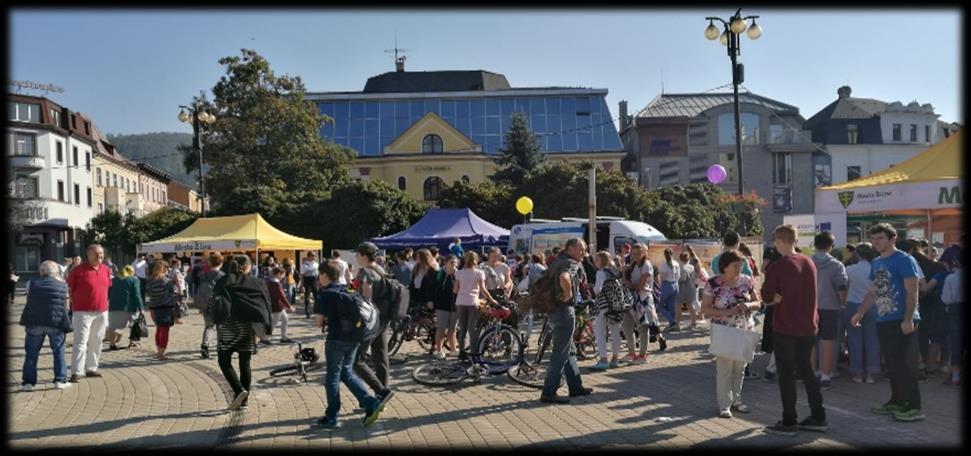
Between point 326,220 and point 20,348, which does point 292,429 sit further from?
point 326,220

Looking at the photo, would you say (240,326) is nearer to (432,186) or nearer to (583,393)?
(583,393)

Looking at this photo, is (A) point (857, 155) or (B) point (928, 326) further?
(A) point (857, 155)

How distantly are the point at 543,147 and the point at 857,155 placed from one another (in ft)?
80.2

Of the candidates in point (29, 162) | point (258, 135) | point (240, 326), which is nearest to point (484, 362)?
point (240, 326)

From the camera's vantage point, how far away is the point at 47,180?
5950 cm

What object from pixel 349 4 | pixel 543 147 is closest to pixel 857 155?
pixel 543 147

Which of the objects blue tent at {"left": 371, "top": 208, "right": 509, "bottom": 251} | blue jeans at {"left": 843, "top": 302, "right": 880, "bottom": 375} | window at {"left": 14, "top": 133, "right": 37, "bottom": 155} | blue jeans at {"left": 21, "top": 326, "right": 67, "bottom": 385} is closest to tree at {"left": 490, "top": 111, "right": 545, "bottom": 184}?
blue tent at {"left": 371, "top": 208, "right": 509, "bottom": 251}

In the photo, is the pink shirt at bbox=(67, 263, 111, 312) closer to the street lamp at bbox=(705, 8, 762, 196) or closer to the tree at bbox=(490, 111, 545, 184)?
the street lamp at bbox=(705, 8, 762, 196)

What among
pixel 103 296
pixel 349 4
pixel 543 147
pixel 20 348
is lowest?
pixel 20 348

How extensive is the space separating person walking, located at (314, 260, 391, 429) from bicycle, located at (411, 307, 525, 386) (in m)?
2.47

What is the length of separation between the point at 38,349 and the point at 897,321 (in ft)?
34.0

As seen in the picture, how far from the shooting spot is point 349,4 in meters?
4.04

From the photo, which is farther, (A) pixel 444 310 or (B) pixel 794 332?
(A) pixel 444 310

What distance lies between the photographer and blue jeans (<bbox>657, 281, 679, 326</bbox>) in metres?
17.5
